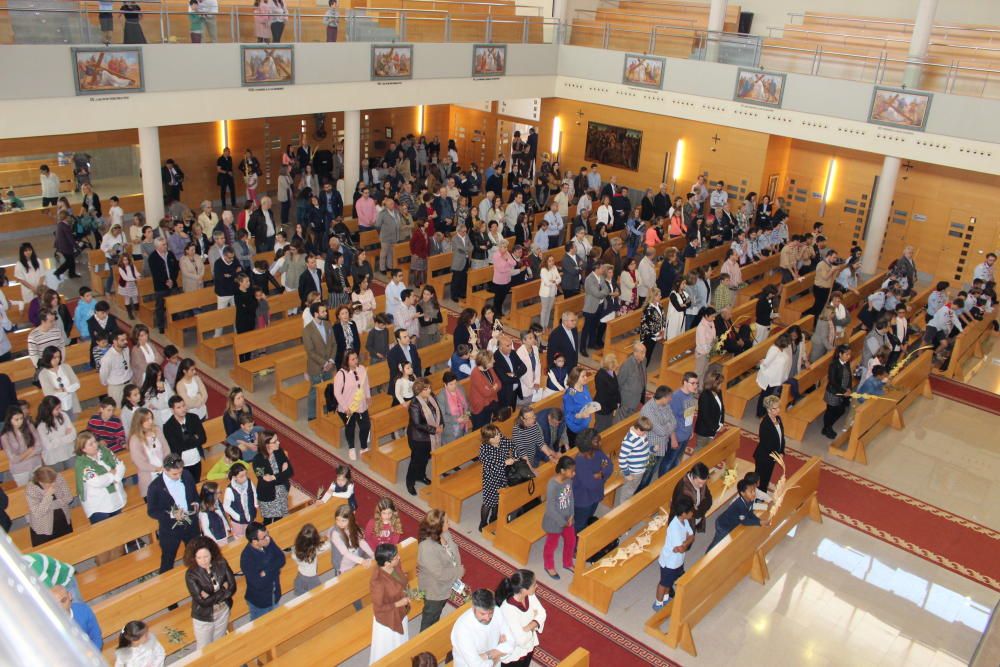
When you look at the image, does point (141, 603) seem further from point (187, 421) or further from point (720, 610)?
point (720, 610)

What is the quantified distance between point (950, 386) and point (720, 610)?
814cm

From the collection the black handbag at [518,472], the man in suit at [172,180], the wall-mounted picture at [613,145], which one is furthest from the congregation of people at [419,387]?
the wall-mounted picture at [613,145]

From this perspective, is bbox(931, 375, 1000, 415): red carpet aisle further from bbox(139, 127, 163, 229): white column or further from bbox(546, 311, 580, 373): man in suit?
bbox(139, 127, 163, 229): white column

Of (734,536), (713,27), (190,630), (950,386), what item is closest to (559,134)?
(713,27)

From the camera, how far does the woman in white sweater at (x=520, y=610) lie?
632 cm

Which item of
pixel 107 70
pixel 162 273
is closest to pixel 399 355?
pixel 162 273

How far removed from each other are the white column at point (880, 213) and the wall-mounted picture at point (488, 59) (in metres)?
9.73

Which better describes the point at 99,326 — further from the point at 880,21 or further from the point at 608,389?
the point at 880,21

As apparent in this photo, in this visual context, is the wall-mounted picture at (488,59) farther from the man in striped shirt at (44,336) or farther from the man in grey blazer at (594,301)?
the man in striped shirt at (44,336)

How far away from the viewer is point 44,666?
94 cm

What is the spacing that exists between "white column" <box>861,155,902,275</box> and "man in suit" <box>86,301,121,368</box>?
1590 centimetres

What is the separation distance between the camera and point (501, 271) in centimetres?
1427

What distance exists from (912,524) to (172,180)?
17.2 metres

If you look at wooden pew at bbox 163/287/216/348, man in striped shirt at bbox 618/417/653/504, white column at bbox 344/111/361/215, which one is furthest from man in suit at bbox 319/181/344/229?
man in striped shirt at bbox 618/417/653/504
